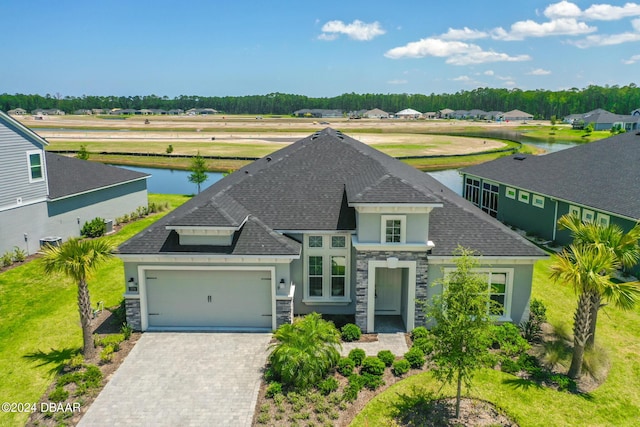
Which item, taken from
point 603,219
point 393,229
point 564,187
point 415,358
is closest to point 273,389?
point 415,358

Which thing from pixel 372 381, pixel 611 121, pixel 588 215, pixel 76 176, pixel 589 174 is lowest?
pixel 372 381

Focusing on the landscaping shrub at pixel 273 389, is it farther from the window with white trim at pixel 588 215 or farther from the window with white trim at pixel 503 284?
the window with white trim at pixel 588 215

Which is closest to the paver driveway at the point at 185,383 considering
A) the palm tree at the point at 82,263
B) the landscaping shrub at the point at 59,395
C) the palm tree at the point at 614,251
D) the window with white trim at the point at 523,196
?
the landscaping shrub at the point at 59,395

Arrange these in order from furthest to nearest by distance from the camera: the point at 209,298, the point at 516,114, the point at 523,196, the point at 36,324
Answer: the point at 516,114, the point at 523,196, the point at 36,324, the point at 209,298

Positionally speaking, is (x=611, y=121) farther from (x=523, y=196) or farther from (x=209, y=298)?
(x=209, y=298)

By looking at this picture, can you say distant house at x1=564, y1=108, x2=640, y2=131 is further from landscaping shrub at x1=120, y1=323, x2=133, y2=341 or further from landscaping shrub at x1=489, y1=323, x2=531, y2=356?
landscaping shrub at x1=120, y1=323, x2=133, y2=341

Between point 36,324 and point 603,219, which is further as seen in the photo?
point 603,219

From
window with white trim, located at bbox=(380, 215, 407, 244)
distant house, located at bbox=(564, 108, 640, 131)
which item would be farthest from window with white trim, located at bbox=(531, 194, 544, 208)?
distant house, located at bbox=(564, 108, 640, 131)
